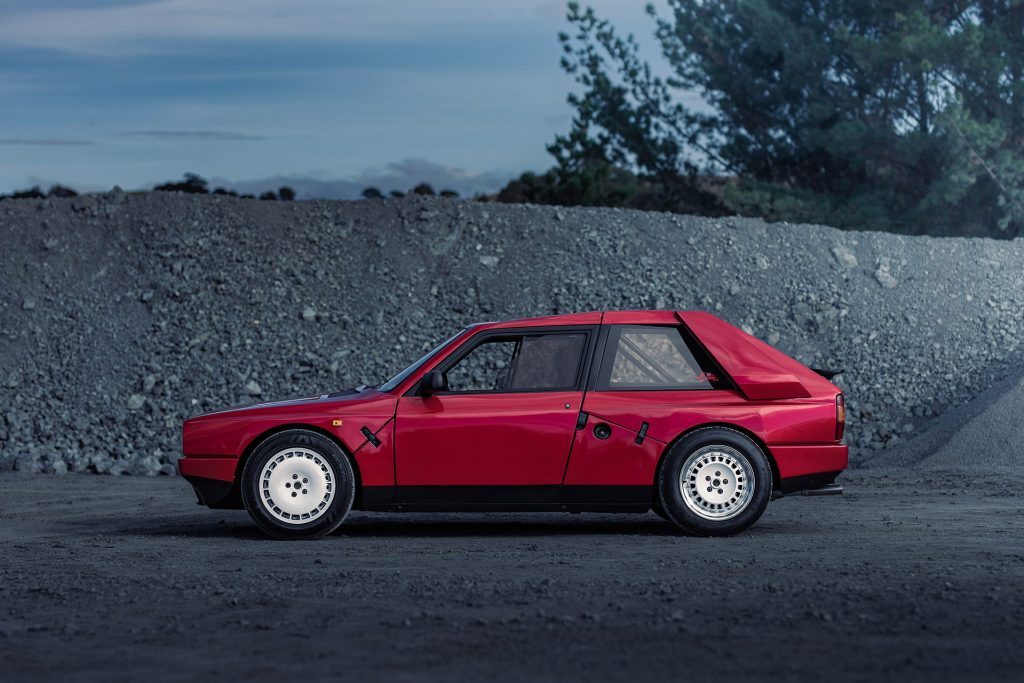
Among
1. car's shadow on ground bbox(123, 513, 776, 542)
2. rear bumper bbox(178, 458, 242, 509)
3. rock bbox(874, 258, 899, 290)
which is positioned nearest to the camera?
rear bumper bbox(178, 458, 242, 509)

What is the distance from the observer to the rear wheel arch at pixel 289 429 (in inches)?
372

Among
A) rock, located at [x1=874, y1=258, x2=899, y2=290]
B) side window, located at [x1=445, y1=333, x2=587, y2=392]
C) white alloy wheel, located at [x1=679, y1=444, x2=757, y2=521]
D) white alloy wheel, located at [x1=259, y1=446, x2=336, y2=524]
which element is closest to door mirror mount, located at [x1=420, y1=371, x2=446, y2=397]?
side window, located at [x1=445, y1=333, x2=587, y2=392]

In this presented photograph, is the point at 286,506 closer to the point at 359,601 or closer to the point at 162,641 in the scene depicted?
the point at 359,601

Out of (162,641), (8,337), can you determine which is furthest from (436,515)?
(8,337)

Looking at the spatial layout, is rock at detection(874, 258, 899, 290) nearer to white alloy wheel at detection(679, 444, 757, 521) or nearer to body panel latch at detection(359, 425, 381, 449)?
white alloy wheel at detection(679, 444, 757, 521)

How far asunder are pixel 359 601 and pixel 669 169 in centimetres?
2965

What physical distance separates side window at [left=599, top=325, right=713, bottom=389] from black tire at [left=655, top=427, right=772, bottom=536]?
464 mm

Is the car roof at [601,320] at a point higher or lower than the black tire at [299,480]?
higher

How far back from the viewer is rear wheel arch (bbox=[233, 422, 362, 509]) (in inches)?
372

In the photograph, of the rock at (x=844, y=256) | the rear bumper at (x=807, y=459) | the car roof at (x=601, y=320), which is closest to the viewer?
the rear bumper at (x=807, y=459)

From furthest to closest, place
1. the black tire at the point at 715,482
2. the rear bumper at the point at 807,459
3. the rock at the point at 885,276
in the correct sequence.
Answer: the rock at the point at 885,276
the rear bumper at the point at 807,459
the black tire at the point at 715,482

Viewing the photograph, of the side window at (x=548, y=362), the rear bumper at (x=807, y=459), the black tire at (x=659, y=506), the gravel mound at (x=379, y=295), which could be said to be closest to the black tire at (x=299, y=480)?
the side window at (x=548, y=362)

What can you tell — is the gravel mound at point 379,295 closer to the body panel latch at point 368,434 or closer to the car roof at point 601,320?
the car roof at point 601,320

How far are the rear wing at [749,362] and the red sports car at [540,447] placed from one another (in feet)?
0.05
